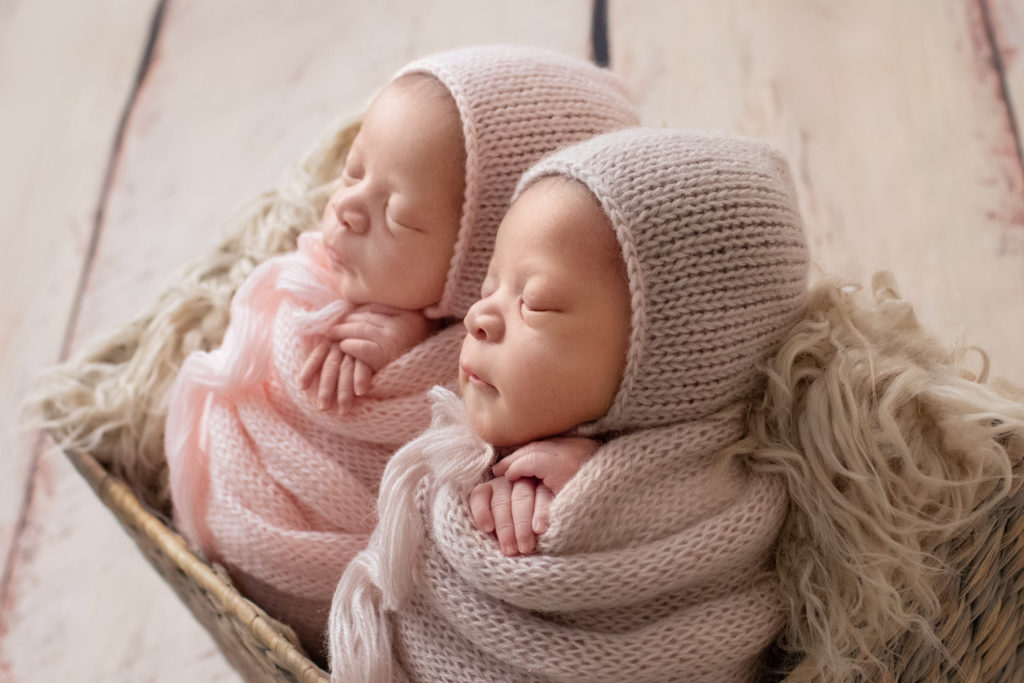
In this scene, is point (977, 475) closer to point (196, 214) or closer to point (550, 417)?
point (550, 417)

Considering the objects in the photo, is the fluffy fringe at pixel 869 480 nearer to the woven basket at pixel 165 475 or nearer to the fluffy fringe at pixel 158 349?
the woven basket at pixel 165 475

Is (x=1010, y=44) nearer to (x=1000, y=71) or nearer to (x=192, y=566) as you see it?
(x=1000, y=71)

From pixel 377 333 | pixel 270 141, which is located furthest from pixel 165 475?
pixel 270 141

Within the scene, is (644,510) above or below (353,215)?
below

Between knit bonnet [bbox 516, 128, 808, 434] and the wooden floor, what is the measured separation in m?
0.33

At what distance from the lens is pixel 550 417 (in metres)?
0.80

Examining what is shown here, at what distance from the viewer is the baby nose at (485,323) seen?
802mm

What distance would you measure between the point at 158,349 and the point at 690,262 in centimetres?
67

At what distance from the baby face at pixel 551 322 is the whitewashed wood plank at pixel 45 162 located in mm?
959

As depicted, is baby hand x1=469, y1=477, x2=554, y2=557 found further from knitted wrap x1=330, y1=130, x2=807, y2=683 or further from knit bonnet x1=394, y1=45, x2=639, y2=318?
knit bonnet x1=394, y1=45, x2=639, y2=318

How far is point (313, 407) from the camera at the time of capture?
97 centimetres

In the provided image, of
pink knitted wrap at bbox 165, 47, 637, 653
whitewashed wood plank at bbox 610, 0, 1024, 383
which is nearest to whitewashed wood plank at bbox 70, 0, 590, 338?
whitewashed wood plank at bbox 610, 0, 1024, 383

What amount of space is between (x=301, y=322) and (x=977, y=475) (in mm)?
603

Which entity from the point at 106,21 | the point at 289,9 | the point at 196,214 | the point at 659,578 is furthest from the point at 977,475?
the point at 106,21
